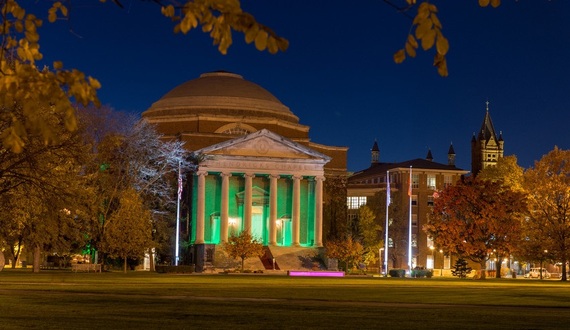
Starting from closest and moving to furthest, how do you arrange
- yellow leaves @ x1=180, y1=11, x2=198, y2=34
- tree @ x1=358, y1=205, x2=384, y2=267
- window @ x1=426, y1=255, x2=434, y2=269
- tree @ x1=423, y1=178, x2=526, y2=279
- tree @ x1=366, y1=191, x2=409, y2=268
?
yellow leaves @ x1=180, y1=11, x2=198, y2=34 → tree @ x1=423, y1=178, x2=526, y2=279 → tree @ x1=358, y1=205, x2=384, y2=267 → tree @ x1=366, y1=191, x2=409, y2=268 → window @ x1=426, y1=255, x2=434, y2=269

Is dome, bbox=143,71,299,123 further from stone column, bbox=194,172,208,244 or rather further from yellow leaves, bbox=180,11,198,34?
yellow leaves, bbox=180,11,198,34

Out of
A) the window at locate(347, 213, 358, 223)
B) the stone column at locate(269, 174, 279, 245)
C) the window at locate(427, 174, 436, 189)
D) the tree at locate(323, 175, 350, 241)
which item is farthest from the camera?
the window at locate(427, 174, 436, 189)

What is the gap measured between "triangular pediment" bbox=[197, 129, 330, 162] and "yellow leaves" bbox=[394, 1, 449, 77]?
81955 millimetres

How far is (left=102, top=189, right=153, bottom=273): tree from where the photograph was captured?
7369 centimetres

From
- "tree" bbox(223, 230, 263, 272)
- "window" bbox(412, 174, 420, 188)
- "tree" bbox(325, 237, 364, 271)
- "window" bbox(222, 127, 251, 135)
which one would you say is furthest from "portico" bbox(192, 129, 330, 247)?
"window" bbox(412, 174, 420, 188)

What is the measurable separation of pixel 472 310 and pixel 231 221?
6625cm

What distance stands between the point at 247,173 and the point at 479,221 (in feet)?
75.6

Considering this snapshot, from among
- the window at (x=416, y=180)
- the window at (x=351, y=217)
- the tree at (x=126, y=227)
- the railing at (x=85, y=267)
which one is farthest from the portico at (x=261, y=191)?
the window at (x=416, y=180)

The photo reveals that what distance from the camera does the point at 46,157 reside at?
131 feet

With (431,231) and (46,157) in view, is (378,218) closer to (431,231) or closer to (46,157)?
(431,231)

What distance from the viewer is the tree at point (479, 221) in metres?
78.8

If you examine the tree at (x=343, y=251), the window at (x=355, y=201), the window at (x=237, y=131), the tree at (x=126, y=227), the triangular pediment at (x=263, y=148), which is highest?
the window at (x=237, y=131)

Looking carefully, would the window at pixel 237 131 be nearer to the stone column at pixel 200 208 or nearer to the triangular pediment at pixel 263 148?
the triangular pediment at pixel 263 148

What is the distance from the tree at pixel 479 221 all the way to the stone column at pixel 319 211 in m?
15.4
